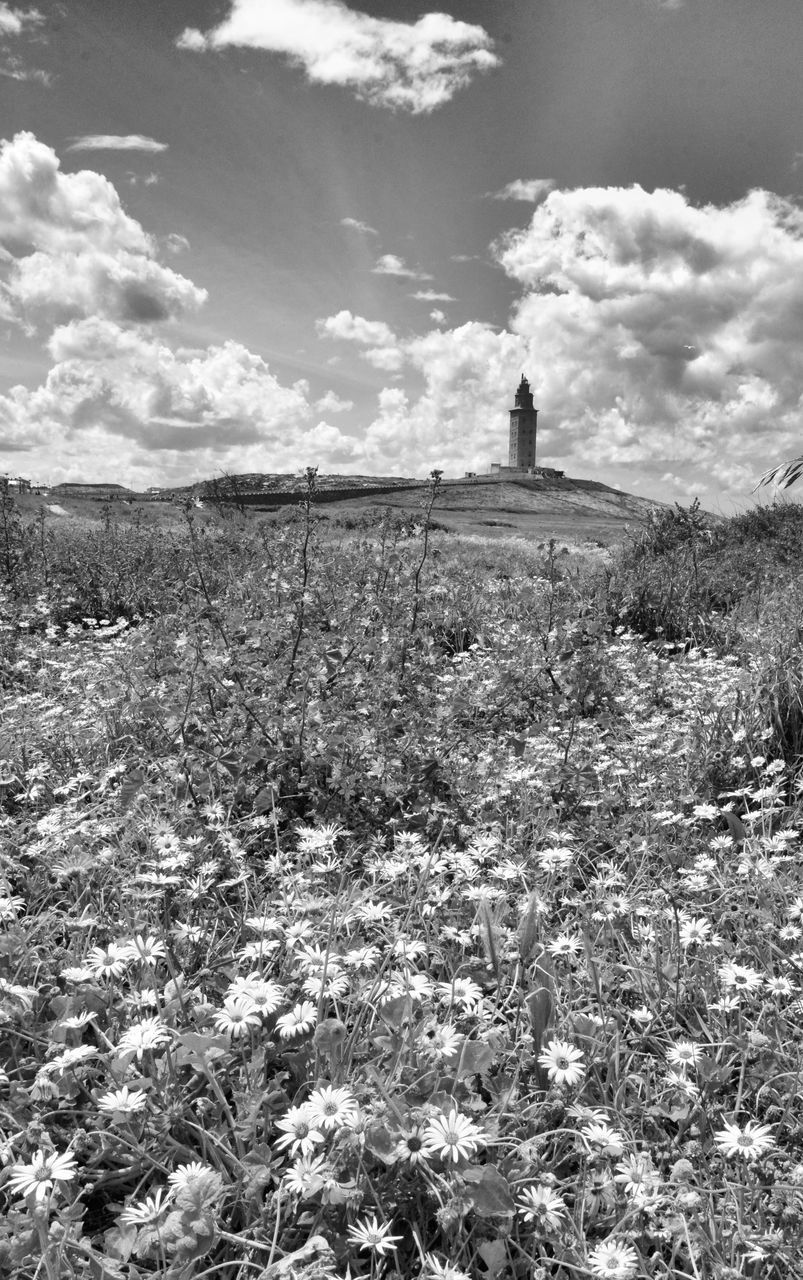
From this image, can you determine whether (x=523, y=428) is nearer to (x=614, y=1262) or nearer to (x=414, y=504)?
(x=414, y=504)

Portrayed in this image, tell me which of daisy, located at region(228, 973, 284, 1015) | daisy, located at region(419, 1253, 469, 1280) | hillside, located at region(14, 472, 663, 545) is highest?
hillside, located at region(14, 472, 663, 545)

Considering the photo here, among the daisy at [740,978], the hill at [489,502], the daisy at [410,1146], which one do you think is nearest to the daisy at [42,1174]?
the daisy at [410,1146]

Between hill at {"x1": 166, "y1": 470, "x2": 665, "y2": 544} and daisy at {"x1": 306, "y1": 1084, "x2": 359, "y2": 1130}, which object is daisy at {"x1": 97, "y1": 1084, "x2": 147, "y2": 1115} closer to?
daisy at {"x1": 306, "y1": 1084, "x2": 359, "y2": 1130}

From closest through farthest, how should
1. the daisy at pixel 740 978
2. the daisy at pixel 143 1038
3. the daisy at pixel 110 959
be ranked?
the daisy at pixel 143 1038
the daisy at pixel 110 959
the daisy at pixel 740 978

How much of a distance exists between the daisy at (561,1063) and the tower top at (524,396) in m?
174

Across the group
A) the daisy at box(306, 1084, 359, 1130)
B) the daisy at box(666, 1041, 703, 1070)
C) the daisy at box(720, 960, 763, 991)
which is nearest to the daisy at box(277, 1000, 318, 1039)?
the daisy at box(306, 1084, 359, 1130)

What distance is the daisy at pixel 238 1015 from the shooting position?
193 cm

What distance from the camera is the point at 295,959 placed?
2508 mm

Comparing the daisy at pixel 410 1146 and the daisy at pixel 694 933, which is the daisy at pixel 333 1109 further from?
the daisy at pixel 694 933

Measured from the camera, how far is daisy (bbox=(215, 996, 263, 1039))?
1931mm

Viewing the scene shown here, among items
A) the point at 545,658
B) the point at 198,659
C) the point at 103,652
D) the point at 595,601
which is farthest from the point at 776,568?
the point at 198,659

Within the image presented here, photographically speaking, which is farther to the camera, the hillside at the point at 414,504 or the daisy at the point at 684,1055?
the hillside at the point at 414,504

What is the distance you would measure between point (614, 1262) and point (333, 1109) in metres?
0.61

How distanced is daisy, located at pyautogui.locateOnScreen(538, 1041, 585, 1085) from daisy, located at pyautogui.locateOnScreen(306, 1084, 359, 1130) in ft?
1.59
